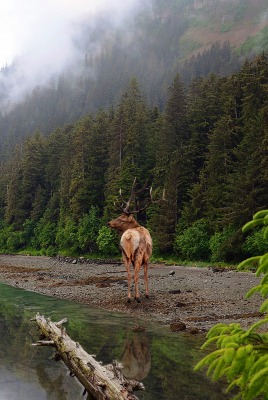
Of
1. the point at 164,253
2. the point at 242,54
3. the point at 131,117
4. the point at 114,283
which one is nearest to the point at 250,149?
the point at 164,253

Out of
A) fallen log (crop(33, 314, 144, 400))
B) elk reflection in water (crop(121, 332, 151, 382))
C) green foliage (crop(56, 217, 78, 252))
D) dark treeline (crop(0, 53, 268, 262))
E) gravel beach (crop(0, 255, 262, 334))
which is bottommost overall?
elk reflection in water (crop(121, 332, 151, 382))

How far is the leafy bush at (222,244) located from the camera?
3369 centimetres

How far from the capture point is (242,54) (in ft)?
533

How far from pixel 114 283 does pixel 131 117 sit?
38.0 m

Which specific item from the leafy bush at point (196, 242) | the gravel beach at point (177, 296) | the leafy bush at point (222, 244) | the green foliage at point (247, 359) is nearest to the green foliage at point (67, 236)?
the leafy bush at point (196, 242)

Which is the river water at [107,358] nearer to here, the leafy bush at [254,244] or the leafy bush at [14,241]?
the leafy bush at [254,244]

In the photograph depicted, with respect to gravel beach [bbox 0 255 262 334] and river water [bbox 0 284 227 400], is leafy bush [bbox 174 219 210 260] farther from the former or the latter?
river water [bbox 0 284 227 400]

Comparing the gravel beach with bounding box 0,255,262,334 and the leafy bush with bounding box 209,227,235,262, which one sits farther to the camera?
the leafy bush with bounding box 209,227,235,262

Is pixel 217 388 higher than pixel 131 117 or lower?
lower

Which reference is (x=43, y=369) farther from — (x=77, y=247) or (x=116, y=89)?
(x=116, y=89)

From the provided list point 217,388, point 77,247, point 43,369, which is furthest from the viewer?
point 77,247

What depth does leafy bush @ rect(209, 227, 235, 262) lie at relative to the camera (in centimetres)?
3369

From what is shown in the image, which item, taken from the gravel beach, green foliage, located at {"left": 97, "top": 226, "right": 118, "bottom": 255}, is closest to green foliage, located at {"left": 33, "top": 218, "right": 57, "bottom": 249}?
green foliage, located at {"left": 97, "top": 226, "right": 118, "bottom": 255}

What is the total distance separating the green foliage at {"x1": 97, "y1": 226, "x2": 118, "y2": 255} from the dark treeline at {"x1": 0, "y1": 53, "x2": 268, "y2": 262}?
126 millimetres
